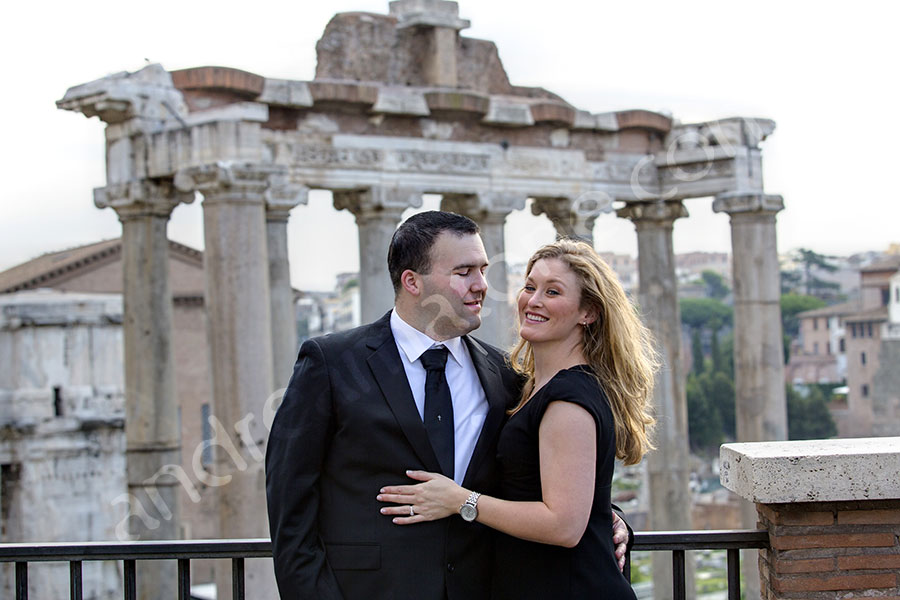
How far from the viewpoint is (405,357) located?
4.54 m

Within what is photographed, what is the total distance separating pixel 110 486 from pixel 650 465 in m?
13.5

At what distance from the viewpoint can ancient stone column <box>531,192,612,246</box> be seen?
1689 centimetres

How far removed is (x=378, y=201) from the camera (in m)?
14.9

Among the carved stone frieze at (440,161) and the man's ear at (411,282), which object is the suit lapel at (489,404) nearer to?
the man's ear at (411,282)

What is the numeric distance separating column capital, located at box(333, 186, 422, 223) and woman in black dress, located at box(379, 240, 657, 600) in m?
10.3

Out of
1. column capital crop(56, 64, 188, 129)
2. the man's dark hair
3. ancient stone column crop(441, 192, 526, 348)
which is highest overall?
column capital crop(56, 64, 188, 129)

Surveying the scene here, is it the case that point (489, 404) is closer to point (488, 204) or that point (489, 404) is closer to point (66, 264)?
point (488, 204)

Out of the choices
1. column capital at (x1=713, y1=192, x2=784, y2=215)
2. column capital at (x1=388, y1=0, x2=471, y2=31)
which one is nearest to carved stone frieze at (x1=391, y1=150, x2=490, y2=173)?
column capital at (x1=388, y1=0, x2=471, y2=31)

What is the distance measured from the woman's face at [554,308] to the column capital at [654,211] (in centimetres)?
1346

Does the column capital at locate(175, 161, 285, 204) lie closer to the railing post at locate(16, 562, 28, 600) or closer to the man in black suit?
the railing post at locate(16, 562, 28, 600)

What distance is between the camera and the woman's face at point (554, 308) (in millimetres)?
4508

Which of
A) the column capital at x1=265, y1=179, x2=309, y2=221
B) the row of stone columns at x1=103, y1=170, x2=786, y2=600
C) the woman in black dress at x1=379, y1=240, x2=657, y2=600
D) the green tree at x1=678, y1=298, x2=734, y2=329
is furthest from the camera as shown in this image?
the green tree at x1=678, y1=298, x2=734, y2=329

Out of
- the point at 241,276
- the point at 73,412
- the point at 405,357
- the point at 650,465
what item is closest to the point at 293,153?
the point at 241,276

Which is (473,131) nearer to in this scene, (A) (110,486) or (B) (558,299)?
(B) (558,299)
